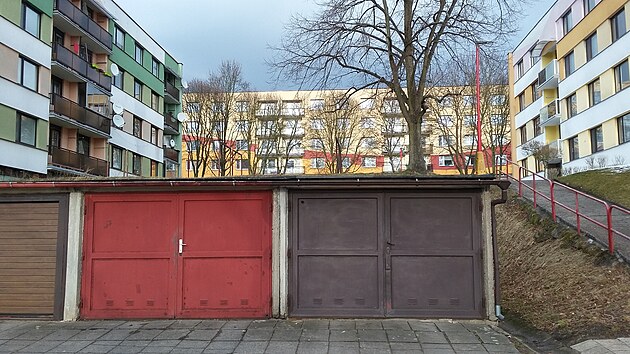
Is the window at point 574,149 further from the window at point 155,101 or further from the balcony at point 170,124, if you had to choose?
the balcony at point 170,124

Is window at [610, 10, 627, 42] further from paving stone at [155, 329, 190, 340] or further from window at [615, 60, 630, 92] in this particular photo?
paving stone at [155, 329, 190, 340]

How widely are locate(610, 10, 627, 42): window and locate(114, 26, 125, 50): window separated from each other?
3139cm

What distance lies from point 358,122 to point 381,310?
1511 inches

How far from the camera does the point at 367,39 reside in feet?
74.0

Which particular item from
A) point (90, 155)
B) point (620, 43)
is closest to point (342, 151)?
point (90, 155)

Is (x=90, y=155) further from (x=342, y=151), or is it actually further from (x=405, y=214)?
(x=405, y=214)

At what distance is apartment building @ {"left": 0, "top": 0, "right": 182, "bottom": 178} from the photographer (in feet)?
81.4

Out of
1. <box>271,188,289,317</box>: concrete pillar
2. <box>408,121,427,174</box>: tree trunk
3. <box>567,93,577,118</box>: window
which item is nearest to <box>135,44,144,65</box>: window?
<box>408,121,427,174</box>: tree trunk

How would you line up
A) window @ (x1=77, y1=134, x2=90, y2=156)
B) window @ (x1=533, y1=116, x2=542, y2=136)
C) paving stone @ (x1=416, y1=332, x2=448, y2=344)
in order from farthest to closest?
window @ (x1=533, y1=116, x2=542, y2=136), window @ (x1=77, y1=134, x2=90, y2=156), paving stone @ (x1=416, y1=332, x2=448, y2=344)

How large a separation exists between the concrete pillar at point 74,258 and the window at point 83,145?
2532cm

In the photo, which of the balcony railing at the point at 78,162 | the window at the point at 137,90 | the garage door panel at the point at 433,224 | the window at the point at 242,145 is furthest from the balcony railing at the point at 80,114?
the garage door panel at the point at 433,224

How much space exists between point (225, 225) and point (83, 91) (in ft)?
90.2

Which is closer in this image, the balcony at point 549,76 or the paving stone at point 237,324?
the paving stone at point 237,324

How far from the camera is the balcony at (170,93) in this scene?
4678cm
